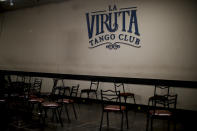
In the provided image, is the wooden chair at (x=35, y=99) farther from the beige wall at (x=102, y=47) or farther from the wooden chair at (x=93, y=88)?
the beige wall at (x=102, y=47)

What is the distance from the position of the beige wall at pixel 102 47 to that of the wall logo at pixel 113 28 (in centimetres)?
16

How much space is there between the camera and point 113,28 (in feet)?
21.1

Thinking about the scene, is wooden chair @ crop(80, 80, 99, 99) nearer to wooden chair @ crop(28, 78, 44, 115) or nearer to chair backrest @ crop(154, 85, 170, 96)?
wooden chair @ crop(28, 78, 44, 115)

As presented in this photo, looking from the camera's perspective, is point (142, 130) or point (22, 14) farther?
point (22, 14)

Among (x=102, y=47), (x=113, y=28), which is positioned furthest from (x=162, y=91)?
(x=113, y=28)

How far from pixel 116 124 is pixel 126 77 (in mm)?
2047

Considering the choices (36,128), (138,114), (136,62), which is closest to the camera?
(36,128)

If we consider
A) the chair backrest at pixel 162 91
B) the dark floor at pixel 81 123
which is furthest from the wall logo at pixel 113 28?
the dark floor at pixel 81 123

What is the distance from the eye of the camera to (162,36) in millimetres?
5691

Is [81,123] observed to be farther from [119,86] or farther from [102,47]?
[102,47]

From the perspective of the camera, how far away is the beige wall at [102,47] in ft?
17.9

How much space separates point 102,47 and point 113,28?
29.1 inches

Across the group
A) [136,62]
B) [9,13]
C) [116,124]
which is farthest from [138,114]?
[9,13]

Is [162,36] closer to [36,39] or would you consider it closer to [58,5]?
[58,5]
